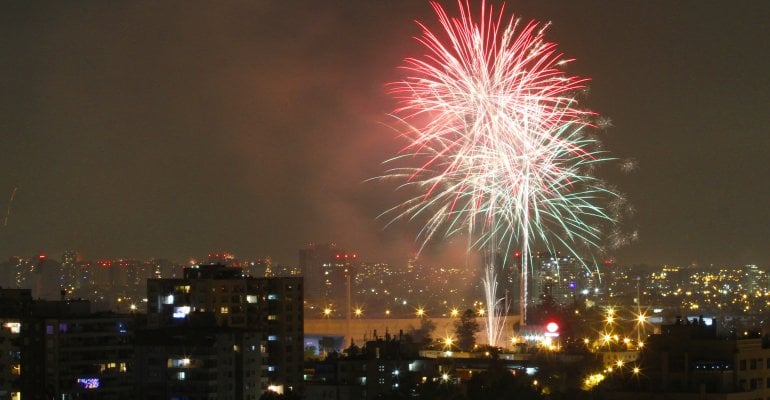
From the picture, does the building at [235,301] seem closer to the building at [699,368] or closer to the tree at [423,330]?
the building at [699,368]

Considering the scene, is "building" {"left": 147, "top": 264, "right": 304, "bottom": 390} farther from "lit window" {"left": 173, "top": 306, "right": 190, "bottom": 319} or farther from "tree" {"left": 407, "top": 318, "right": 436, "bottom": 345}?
"tree" {"left": 407, "top": 318, "right": 436, "bottom": 345}

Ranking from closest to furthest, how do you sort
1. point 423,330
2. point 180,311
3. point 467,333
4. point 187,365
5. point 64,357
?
point 187,365, point 64,357, point 180,311, point 467,333, point 423,330

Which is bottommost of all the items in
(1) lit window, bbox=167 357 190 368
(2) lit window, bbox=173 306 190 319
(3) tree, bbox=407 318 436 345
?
(3) tree, bbox=407 318 436 345

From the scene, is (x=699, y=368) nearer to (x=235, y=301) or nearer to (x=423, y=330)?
(x=235, y=301)

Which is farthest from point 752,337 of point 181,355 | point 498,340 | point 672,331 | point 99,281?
point 99,281

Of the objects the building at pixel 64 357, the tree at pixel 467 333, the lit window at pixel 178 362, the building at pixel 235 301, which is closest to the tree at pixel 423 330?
the tree at pixel 467 333

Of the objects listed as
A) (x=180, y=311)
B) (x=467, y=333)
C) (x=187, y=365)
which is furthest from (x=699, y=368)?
(x=467, y=333)

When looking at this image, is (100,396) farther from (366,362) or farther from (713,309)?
(713,309)

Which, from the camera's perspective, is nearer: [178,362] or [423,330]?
[178,362]

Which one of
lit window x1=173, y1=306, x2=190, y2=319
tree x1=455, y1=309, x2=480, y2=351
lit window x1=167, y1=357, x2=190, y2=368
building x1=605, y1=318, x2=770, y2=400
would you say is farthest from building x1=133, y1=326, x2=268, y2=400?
tree x1=455, y1=309, x2=480, y2=351
